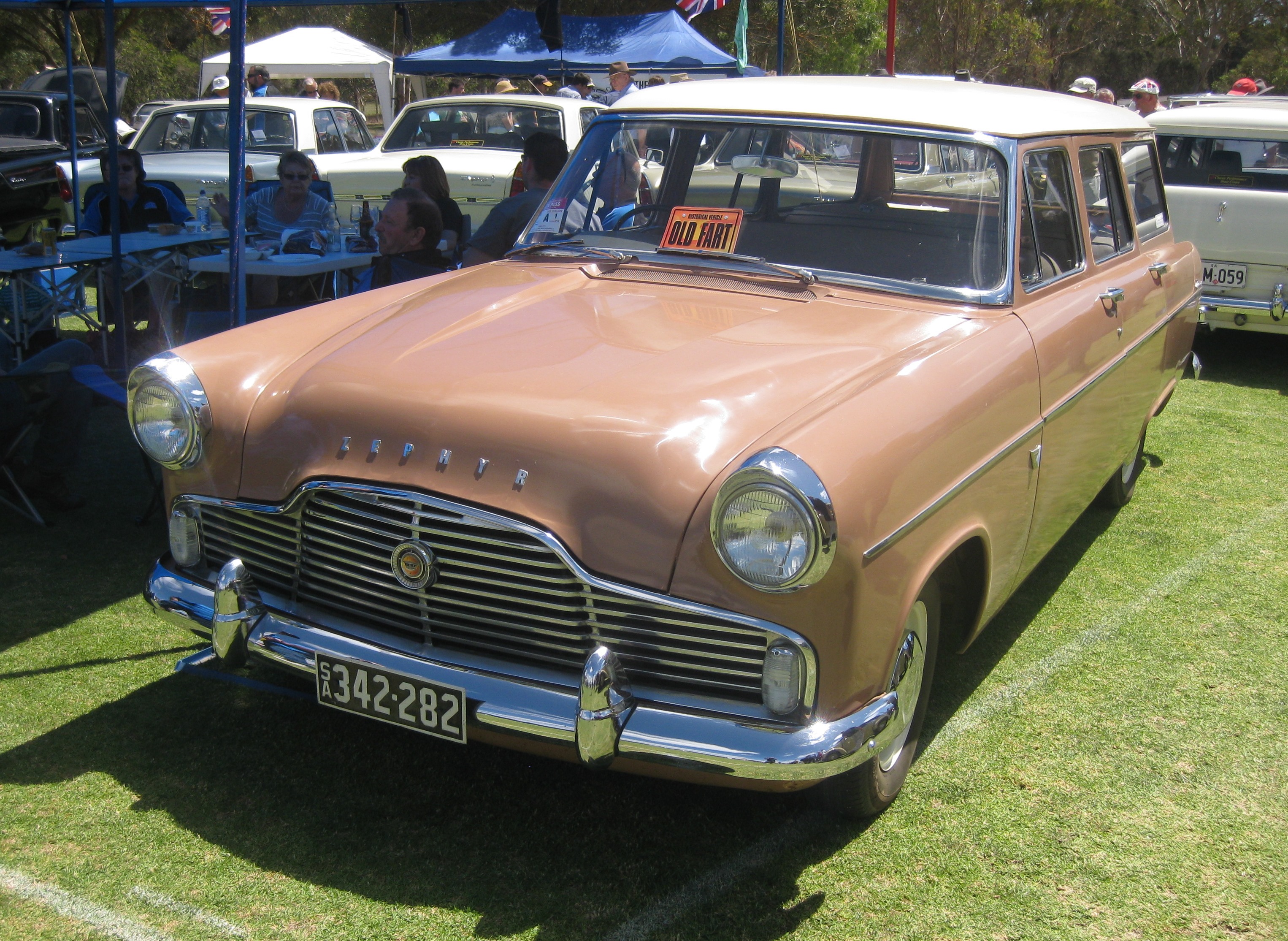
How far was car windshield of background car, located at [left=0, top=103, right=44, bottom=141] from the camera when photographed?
11.7 metres

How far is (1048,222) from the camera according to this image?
3.61 m

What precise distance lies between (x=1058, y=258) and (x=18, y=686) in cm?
350

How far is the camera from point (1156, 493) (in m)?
5.46

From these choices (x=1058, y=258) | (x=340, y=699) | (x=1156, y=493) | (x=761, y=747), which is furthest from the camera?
(x=1156, y=493)

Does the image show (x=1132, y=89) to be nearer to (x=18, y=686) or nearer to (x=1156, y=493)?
(x=1156, y=493)

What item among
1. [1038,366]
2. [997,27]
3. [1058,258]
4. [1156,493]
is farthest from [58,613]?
[997,27]

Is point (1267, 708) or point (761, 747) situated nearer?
point (761, 747)

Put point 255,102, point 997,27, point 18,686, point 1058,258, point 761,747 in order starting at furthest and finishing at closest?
→ point 997,27 → point 255,102 → point 1058,258 → point 18,686 → point 761,747

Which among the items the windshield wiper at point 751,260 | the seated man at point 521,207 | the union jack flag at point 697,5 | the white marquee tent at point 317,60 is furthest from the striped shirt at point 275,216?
the white marquee tent at point 317,60

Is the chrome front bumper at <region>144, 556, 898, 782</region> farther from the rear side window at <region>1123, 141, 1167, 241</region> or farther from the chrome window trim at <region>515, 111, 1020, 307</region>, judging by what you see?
the rear side window at <region>1123, 141, 1167, 241</region>

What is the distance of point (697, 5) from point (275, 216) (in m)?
8.69

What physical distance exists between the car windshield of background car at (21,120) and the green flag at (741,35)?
7469mm

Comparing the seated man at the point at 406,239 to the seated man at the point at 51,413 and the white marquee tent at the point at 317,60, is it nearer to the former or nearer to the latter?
the seated man at the point at 51,413

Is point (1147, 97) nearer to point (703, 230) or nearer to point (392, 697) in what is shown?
point (703, 230)
